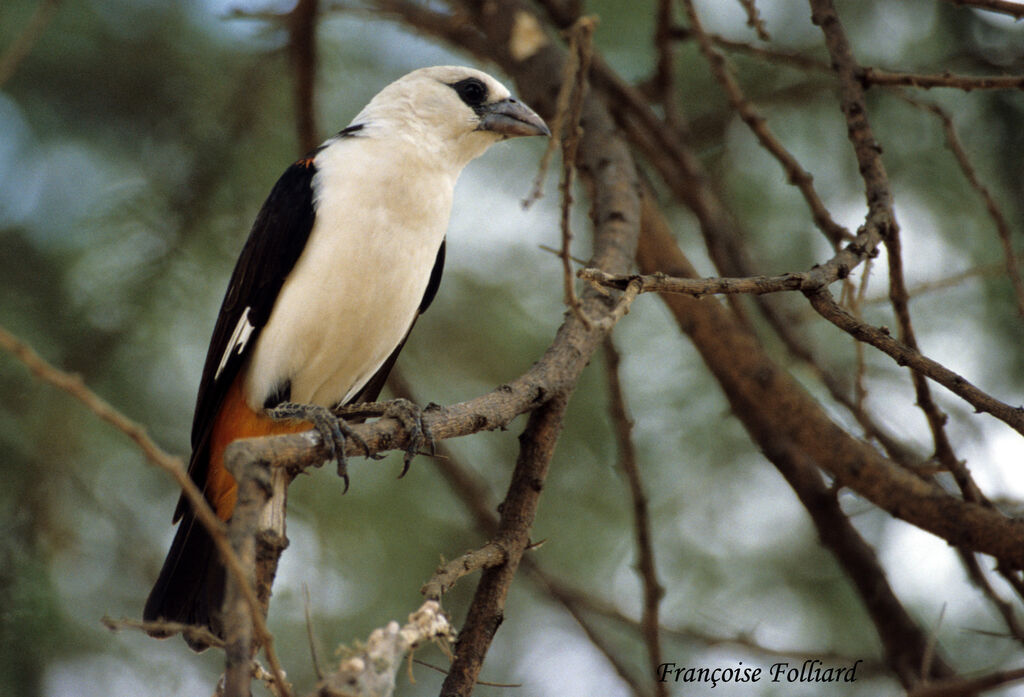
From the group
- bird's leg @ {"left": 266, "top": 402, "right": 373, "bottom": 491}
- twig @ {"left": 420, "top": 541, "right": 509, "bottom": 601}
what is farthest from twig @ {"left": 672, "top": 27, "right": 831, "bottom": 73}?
twig @ {"left": 420, "top": 541, "right": 509, "bottom": 601}

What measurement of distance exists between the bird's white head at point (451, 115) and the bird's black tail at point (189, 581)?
151 centimetres

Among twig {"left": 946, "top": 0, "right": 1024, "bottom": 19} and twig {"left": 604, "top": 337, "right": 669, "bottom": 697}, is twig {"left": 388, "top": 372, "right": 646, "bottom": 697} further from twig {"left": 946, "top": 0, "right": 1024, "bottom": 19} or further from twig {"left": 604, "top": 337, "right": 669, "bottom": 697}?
twig {"left": 946, "top": 0, "right": 1024, "bottom": 19}

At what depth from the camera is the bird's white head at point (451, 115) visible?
3406 millimetres

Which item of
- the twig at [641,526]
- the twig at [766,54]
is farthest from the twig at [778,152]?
the twig at [641,526]

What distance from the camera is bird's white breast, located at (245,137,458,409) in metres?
2.95

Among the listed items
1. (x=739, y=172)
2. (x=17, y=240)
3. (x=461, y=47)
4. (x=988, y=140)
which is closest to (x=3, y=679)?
(x=17, y=240)

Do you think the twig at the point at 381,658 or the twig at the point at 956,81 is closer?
the twig at the point at 381,658

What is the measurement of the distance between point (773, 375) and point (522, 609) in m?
1.96

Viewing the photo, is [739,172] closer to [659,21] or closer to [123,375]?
[659,21]

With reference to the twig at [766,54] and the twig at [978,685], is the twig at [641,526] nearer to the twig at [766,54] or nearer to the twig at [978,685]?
the twig at [766,54]

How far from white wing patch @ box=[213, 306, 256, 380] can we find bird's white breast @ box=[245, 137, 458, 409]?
47 mm

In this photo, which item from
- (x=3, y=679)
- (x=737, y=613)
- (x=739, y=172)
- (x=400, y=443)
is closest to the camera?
(x=400, y=443)

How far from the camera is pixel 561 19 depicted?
4047 millimetres

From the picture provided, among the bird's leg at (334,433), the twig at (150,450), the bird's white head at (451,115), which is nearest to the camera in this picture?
the twig at (150,450)
